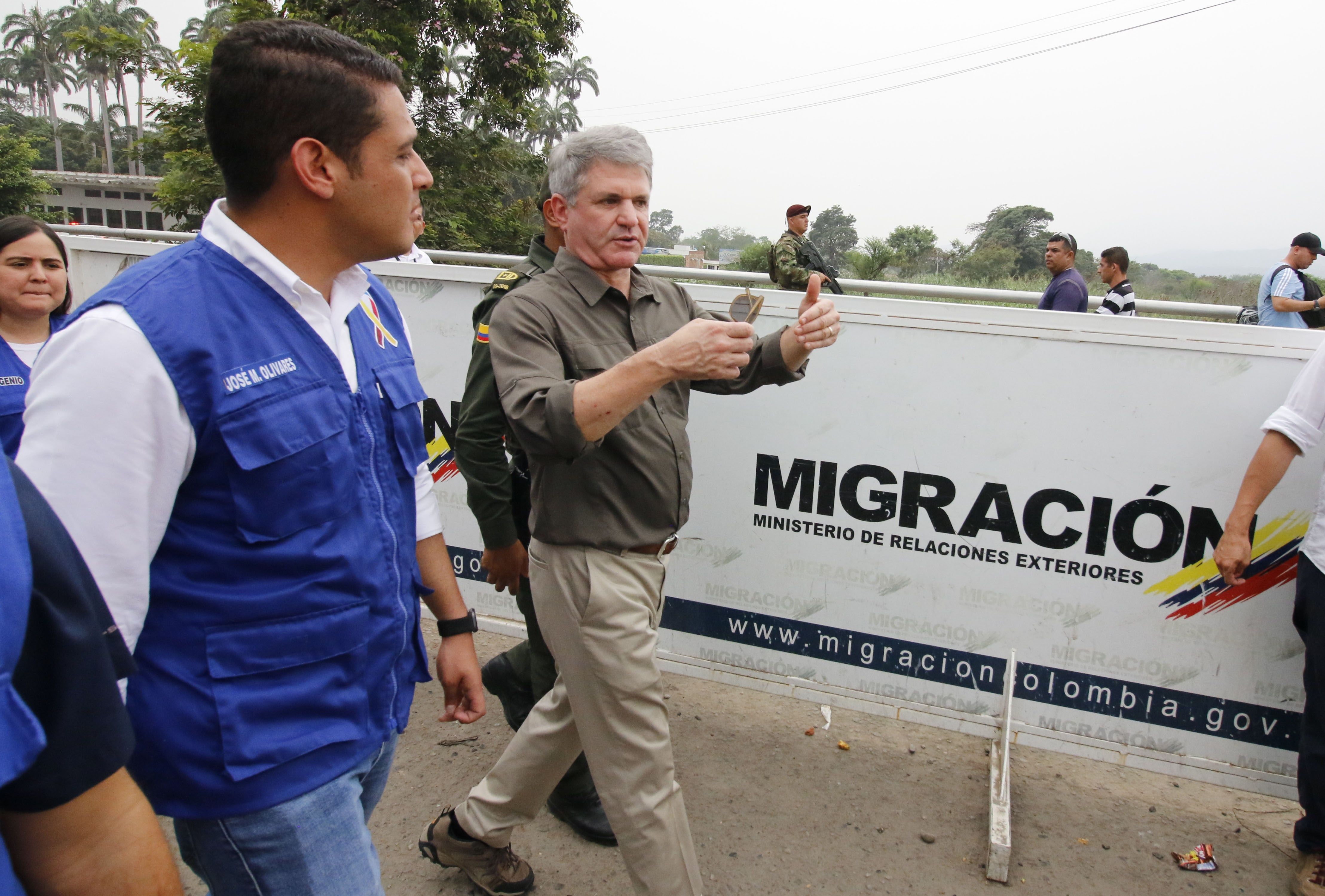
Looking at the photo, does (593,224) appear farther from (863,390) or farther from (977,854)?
(977,854)

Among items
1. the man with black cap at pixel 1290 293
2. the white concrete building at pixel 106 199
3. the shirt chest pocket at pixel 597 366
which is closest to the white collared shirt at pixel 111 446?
the shirt chest pocket at pixel 597 366

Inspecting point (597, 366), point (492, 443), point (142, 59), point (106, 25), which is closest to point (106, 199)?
point (106, 25)

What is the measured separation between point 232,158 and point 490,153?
77.4 ft

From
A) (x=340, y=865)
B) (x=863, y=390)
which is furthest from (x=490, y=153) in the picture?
(x=340, y=865)

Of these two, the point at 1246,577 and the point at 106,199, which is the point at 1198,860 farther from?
the point at 106,199

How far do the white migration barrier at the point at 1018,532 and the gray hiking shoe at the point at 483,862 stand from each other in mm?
1067

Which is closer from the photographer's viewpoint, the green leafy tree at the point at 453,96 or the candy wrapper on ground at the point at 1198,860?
the candy wrapper on ground at the point at 1198,860

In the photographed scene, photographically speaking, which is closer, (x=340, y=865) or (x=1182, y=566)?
(x=340, y=865)

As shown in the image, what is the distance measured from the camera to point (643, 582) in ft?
7.29

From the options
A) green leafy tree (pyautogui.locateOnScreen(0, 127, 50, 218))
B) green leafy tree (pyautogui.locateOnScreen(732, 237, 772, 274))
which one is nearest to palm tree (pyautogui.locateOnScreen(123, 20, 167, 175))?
green leafy tree (pyautogui.locateOnScreen(0, 127, 50, 218))

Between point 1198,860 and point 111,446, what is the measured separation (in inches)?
126

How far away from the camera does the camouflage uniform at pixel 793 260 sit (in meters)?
6.59

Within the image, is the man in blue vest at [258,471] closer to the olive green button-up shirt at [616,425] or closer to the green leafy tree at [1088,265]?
the olive green button-up shirt at [616,425]

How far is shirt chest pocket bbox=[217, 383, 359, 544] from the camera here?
4.05 feet
